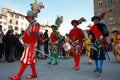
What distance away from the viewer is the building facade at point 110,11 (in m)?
54.7

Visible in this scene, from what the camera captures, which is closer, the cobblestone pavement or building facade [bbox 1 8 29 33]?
the cobblestone pavement

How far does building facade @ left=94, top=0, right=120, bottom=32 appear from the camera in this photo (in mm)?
54650

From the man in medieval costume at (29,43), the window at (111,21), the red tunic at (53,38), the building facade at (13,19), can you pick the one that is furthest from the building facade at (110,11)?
the man in medieval costume at (29,43)

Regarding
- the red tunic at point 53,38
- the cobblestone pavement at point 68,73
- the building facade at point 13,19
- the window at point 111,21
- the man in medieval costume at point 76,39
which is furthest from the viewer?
the building facade at point 13,19

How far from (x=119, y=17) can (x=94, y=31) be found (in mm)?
48136

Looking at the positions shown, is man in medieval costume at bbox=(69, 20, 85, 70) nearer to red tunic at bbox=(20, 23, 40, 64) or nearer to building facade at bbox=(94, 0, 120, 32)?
red tunic at bbox=(20, 23, 40, 64)

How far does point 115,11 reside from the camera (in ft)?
183

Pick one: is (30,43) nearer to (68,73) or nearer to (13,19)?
(68,73)

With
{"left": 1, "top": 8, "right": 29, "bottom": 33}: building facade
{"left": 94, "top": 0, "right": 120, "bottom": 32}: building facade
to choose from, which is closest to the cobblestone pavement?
{"left": 94, "top": 0, "right": 120, "bottom": 32}: building facade

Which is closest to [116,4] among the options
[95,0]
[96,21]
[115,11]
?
[115,11]

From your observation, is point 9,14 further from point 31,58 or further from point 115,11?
point 31,58

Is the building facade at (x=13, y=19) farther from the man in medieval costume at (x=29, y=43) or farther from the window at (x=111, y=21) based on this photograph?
the man in medieval costume at (x=29, y=43)

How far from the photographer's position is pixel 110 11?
56.6 meters

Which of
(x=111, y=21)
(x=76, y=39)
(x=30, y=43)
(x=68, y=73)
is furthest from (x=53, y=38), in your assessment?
(x=111, y=21)
